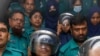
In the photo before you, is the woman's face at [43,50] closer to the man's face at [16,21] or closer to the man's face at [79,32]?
the man's face at [79,32]

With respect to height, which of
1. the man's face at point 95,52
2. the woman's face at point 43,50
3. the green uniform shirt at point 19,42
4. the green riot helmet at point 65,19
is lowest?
the green uniform shirt at point 19,42

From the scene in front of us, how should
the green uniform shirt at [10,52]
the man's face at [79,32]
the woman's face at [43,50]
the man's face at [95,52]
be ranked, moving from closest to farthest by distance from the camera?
the man's face at [95,52], the woman's face at [43,50], the green uniform shirt at [10,52], the man's face at [79,32]

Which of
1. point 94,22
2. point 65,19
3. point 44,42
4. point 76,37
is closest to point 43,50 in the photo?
point 44,42

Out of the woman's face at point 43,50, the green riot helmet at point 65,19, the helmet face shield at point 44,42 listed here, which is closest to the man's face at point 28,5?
the green riot helmet at point 65,19

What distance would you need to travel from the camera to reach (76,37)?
10.7 ft

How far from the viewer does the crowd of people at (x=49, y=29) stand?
2896mm

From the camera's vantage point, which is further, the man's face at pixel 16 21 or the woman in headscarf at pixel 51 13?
the woman in headscarf at pixel 51 13

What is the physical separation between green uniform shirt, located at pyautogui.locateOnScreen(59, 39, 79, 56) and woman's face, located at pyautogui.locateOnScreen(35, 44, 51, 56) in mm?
469

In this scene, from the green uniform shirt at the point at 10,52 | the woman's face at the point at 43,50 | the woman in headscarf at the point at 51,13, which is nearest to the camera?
the woman's face at the point at 43,50

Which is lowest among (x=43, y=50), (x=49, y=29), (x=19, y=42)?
(x=19, y=42)

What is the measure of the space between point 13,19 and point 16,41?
0.22 m

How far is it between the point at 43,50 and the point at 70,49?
1.80ft

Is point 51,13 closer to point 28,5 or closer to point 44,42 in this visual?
point 28,5

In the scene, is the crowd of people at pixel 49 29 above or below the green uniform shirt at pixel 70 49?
above
